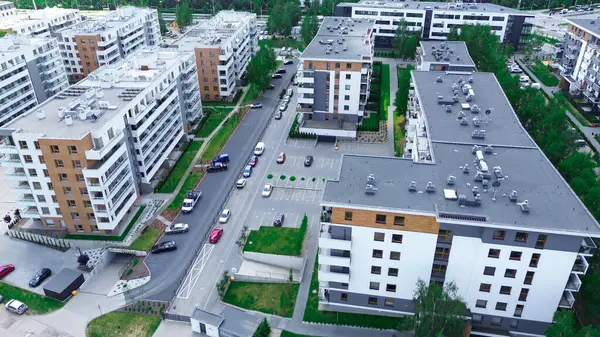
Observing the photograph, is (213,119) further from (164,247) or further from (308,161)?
(164,247)

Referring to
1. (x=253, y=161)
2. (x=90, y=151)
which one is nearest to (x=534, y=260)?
(x=253, y=161)

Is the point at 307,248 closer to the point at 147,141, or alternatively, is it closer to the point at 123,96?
the point at 147,141

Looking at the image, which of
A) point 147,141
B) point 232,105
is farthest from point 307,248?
point 232,105

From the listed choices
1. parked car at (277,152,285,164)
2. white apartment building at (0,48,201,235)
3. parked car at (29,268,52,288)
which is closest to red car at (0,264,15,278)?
parked car at (29,268,52,288)

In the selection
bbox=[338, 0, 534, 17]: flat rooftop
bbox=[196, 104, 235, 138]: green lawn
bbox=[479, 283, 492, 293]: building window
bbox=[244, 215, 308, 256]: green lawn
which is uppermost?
bbox=[338, 0, 534, 17]: flat rooftop

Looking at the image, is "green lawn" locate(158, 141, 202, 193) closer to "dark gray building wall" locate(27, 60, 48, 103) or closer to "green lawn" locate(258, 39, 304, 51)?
"dark gray building wall" locate(27, 60, 48, 103)

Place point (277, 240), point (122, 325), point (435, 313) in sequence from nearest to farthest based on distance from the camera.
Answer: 1. point (435, 313)
2. point (122, 325)
3. point (277, 240)
